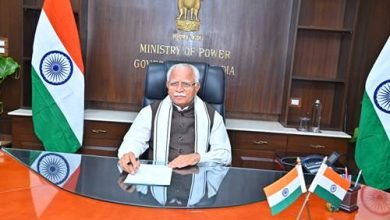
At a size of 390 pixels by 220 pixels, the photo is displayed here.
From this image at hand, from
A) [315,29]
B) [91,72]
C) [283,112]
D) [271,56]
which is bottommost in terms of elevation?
[283,112]

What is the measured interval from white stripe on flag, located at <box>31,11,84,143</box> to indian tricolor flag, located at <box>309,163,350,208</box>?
7.09 feet

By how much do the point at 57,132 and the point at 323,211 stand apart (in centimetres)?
218

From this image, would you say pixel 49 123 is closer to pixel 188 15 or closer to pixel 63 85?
pixel 63 85

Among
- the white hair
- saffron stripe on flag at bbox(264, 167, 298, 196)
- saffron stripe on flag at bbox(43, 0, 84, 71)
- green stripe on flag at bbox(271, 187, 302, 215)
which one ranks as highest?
saffron stripe on flag at bbox(43, 0, 84, 71)

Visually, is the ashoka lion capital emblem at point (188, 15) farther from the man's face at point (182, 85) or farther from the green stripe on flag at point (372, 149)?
the green stripe on flag at point (372, 149)

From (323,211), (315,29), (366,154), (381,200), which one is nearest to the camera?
(323,211)

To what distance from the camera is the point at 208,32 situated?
10.9ft

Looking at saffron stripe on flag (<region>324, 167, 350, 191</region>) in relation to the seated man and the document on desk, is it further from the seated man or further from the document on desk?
the seated man

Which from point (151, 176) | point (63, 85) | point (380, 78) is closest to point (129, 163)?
point (151, 176)

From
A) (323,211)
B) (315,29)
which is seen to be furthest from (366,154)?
(323,211)

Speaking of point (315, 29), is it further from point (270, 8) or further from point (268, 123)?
point (268, 123)

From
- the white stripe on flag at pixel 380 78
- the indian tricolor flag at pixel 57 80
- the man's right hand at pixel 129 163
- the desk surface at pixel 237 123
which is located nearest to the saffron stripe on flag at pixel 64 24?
the indian tricolor flag at pixel 57 80

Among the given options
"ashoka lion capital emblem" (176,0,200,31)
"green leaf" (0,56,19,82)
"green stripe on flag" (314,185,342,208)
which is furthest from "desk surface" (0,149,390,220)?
"ashoka lion capital emblem" (176,0,200,31)

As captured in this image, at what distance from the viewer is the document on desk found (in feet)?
5.32
